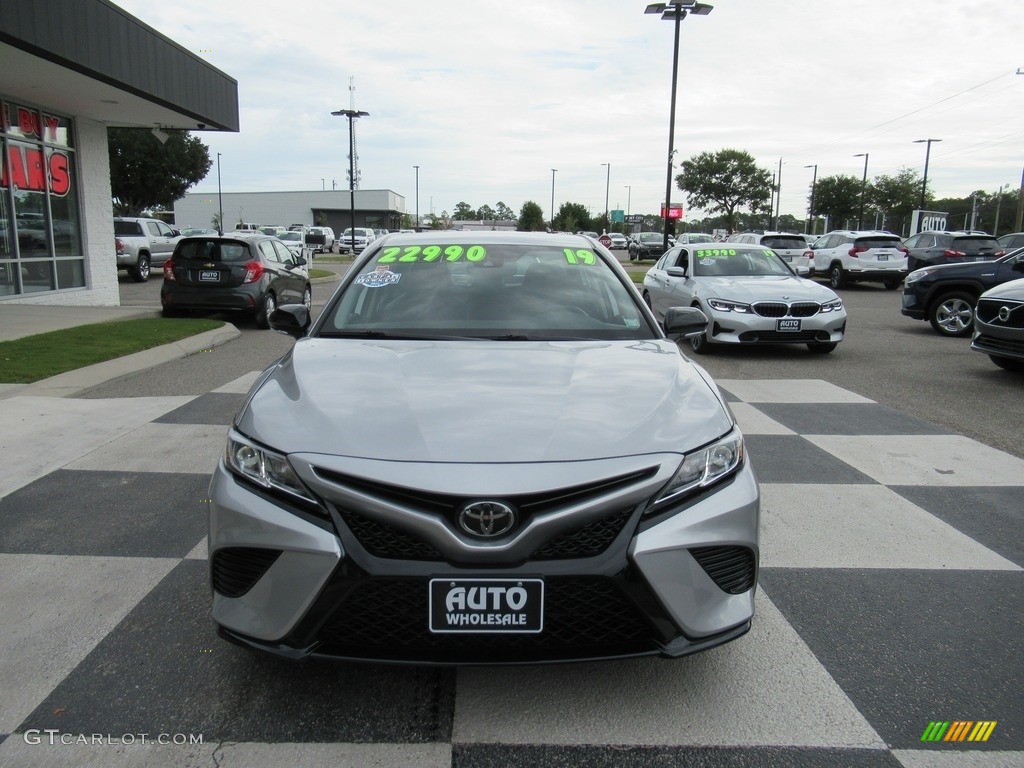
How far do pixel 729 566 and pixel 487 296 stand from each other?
1.90 meters

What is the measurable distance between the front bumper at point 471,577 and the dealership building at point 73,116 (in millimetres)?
10421

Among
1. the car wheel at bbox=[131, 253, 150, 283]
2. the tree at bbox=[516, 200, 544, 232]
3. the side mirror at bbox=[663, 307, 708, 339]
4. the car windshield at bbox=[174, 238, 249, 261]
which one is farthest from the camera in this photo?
the tree at bbox=[516, 200, 544, 232]

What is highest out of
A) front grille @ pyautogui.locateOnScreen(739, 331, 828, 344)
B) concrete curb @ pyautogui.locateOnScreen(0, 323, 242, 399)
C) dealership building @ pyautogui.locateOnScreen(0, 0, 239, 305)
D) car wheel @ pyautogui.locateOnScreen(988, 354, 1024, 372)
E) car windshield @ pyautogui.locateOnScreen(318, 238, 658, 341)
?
dealership building @ pyautogui.locateOnScreen(0, 0, 239, 305)

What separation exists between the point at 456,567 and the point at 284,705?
0.85m

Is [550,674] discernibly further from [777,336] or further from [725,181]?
[725,181]

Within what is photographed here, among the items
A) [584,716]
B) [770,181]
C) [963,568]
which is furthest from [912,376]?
[770,181]

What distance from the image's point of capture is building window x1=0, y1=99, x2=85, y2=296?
13680 millimetres

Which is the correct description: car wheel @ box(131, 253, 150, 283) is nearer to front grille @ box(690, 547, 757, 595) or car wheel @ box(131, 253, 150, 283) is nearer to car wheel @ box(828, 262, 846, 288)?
car wheel @ box(828, 262, 846, 288)

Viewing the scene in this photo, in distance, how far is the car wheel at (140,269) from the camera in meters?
23.9

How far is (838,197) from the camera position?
74188mm

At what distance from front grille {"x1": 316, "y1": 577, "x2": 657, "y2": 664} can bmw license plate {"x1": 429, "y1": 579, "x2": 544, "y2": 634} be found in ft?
0.09

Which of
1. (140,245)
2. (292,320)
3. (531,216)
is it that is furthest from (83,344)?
(531,216)

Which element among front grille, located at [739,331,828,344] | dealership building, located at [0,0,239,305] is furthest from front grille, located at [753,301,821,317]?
dealership building, located at [0,0,239,305]

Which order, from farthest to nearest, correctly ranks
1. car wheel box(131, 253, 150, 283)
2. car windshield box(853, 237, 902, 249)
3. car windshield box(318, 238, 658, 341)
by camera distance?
1. car wheel box(131, 253, 150, 283)
2. car windshield box(853, 237, 902, 249)
3. car windshield box(318, 238, 658, 341)
